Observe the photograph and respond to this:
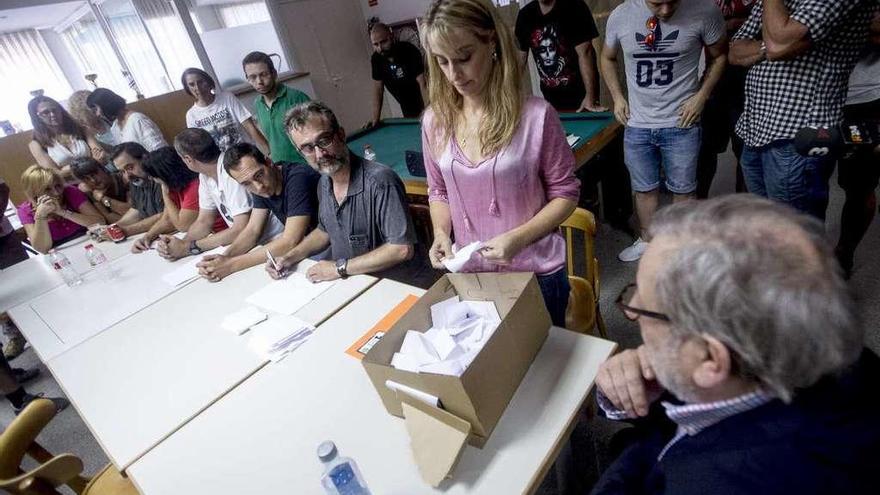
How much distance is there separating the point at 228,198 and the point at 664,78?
2.32 meters

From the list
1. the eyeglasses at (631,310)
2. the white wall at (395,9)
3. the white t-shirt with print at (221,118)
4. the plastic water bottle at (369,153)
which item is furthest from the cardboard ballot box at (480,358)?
the white wall at (395,9)

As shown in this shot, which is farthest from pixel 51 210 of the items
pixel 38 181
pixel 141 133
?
pixel 141 133

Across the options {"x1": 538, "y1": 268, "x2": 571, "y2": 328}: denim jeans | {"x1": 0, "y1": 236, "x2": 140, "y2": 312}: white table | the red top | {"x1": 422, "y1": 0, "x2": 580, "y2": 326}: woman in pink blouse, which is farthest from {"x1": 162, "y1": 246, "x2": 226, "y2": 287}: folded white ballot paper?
{"x1": 538, "y1": 268, "x2": 571, "y2": 328}: denim jeans

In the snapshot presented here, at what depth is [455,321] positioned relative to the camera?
1.17 meters

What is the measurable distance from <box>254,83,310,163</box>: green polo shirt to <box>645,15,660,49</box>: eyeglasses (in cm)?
233

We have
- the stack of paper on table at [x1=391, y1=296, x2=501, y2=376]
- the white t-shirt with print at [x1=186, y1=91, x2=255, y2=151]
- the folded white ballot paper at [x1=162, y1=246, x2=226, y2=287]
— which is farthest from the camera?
the white t-shirt with print at [x1=186, y1=91, x2=255, y2=151]

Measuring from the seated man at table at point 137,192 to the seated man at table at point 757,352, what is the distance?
3.19 meters

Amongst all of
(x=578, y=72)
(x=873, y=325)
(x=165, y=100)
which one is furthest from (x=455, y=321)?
(x=165, y=100)

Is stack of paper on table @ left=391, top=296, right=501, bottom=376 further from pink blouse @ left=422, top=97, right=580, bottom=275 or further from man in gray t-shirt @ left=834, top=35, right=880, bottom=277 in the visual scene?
man in gray t-shirt @ left=834, top=35, right=880, bottom=277

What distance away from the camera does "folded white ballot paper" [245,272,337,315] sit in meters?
1.64

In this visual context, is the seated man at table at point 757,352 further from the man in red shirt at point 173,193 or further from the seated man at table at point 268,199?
the man in red shirt at point 173,193

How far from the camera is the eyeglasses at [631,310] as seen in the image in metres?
0.67

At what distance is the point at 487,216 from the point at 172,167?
2223 mm

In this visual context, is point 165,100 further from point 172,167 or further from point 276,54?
point 172,167
